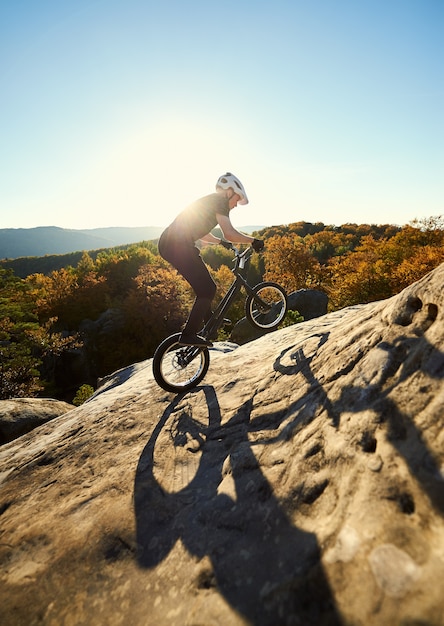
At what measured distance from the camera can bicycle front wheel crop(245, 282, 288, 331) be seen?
6.79m

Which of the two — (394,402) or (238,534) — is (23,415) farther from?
(394,402)

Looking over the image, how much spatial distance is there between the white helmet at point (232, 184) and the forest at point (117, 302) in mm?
15634

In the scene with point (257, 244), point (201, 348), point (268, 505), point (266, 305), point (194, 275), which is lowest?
point (268, 505)

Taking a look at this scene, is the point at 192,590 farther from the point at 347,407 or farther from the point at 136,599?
the point at 347,407

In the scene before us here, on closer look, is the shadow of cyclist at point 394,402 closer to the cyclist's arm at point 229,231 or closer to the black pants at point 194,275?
the black pants at point 194,275

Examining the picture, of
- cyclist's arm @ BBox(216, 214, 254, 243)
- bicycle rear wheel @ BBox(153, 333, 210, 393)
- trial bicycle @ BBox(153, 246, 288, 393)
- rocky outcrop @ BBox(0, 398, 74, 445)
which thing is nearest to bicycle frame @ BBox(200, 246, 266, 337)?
trial bicycle @ BBox(153, 246, 288, 393)

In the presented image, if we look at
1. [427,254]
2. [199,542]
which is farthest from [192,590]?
[427,254]

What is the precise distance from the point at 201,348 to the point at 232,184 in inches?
113

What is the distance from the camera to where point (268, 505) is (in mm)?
2352

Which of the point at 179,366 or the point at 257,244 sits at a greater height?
the point at 257,244

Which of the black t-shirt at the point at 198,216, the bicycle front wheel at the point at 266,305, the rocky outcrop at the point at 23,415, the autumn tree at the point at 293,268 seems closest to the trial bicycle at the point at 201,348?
the bicycle front wheel at the point at 266,305

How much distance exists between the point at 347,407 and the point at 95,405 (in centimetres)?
482

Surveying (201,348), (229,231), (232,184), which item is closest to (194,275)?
(229,231)

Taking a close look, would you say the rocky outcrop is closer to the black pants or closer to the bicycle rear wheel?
the bicycle rear wheel
